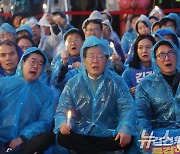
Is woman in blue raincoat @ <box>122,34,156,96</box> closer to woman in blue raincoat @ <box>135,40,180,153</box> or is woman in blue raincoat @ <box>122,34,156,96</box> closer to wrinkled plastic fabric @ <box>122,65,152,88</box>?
wrinkled plastic fabric @ <box>122,65,152,88</box>

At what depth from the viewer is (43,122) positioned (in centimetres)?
414

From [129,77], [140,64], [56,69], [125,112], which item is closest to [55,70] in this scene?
[56,69]

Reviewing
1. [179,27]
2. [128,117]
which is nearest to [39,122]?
[128,117]

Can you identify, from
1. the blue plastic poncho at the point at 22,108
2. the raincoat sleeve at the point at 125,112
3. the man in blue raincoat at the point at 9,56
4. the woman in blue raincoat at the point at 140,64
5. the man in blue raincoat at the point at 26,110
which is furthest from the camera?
the woman in blue raincoat at the point at 140,64

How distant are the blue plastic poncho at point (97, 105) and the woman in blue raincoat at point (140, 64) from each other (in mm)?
894

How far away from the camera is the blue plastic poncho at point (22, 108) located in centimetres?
404

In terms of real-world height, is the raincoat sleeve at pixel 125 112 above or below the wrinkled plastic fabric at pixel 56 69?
below

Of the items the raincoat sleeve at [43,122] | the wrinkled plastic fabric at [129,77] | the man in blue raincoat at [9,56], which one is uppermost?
the man in blue raincoat at [9,56]

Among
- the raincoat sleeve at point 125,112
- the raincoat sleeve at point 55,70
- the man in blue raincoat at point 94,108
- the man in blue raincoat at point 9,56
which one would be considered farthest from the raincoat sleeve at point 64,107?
the raincoat sleeve at point 55,70

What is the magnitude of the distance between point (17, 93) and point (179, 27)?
3999 millimetres

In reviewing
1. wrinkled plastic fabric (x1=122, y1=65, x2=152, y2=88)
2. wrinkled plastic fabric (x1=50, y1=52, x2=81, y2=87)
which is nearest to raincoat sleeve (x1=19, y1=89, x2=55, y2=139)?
wrinkled plastic fabric (x1=50, y1=52, x2=81, y2=87)

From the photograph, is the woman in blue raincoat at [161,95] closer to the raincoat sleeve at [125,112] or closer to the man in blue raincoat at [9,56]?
the raincoat sleeve at [125,112]

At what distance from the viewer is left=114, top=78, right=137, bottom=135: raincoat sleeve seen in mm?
3801

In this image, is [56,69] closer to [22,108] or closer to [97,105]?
[22,108]
